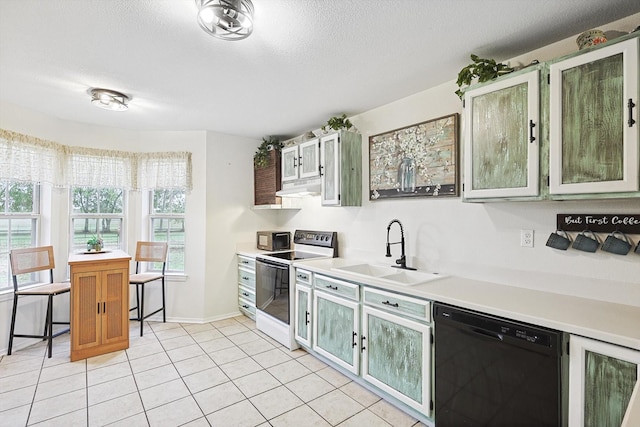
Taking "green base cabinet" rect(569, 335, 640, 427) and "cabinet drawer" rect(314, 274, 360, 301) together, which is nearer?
"green base cabinet" rect(569, 335, 640, 427)

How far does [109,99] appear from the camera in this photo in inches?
109

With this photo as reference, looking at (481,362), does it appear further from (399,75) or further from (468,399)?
(399,75)

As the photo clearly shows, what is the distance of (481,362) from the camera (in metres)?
1.69

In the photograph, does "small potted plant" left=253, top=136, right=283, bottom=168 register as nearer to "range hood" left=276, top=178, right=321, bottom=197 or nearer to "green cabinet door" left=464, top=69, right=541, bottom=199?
"range hood" left=276, top=178, right=321, bottom=197

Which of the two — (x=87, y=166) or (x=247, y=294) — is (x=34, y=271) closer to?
(x=87, y=166)

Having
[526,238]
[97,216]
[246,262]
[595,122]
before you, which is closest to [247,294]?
[246,262]

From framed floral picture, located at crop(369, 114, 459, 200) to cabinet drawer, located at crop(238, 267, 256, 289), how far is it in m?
1.79

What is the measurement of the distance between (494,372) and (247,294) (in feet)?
9.95

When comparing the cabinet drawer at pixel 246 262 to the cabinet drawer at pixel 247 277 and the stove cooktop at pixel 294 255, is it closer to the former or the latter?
the cabinet drawer at pixel 247 277

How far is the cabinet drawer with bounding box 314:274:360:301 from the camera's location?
2.47 m

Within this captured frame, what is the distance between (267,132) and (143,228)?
2031 millimetres

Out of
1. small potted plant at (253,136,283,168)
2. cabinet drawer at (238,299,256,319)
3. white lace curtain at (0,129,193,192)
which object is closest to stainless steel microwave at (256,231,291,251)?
cabinet drawer at (238,299,256,319)

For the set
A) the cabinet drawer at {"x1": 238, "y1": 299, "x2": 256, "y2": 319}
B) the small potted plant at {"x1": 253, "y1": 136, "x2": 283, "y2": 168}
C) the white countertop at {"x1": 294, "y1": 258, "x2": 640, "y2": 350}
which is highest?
the small potted plant at {"x1": 253, "y1": 136, "x2": 283, "y2": 168}

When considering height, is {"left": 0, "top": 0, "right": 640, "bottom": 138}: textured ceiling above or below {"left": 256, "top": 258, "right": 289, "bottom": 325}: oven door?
above
